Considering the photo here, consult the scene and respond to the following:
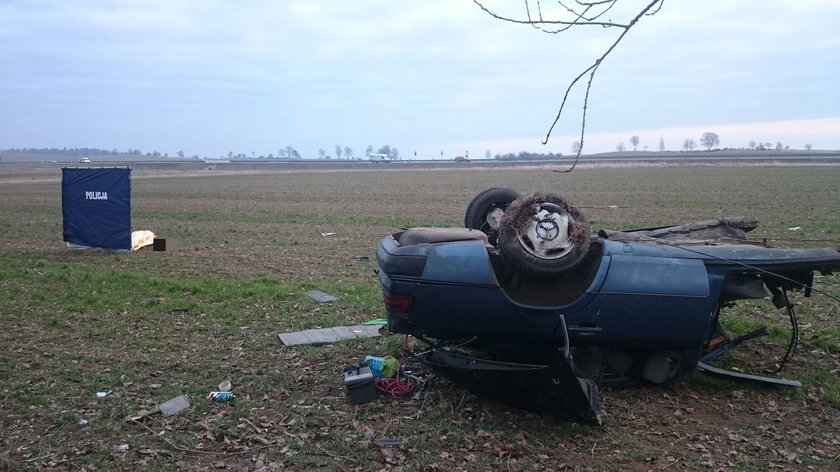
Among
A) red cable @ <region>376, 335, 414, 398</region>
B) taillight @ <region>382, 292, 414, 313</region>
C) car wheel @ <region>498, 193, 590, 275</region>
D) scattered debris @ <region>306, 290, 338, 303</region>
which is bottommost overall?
red cable @ <region>376, 335, 414, 398</region>

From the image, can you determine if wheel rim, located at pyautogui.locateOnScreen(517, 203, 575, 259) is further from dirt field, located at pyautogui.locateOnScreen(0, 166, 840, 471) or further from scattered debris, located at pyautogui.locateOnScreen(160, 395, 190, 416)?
scattered debris, located at pyautogui.locateOnScreen(160, 395, 190, 416)

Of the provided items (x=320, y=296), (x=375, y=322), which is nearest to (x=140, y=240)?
(x=320, y=296)

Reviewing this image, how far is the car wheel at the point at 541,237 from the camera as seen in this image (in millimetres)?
5406

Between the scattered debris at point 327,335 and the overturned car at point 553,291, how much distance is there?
2159mm

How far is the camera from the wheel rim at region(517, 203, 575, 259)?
5453 millimetres

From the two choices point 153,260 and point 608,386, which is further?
point 153,260

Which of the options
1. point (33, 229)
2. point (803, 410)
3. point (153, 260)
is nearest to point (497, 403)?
point (803, 410)

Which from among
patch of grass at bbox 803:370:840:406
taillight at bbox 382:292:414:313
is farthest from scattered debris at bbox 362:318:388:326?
patch of grass at bbox 803:370:840:406

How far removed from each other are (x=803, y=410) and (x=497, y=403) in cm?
251

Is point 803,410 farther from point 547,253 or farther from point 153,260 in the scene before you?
point 153,260

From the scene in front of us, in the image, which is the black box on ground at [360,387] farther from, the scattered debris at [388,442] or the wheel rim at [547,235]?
the wheel rim at [547,235]

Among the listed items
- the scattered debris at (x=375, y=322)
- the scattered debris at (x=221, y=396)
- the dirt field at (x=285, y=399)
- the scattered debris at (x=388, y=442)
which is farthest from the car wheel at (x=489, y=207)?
the scattered debris at (x=221, y=396)

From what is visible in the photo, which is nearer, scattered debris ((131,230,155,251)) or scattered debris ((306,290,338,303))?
scattered debris ((306,290,338,303))

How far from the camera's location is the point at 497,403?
5.84 m
